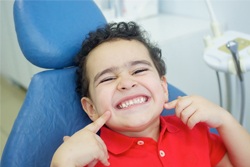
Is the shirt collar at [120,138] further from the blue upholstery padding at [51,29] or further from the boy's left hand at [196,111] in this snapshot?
the blue upholstery padding at [51,29]

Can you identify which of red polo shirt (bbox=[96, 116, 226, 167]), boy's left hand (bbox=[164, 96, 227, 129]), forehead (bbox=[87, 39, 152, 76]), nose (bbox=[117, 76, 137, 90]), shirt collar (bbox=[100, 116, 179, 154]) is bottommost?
red polo shirt (bbox=[96, 116, 226, 167])

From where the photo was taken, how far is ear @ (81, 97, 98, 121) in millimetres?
982

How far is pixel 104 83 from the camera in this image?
92cm

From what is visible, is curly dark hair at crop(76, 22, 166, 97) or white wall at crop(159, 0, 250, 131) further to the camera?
white wall at crop(159, 0, 250, 131)

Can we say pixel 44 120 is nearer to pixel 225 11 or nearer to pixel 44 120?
pixel 44 120

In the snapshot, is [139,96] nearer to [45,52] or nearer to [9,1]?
[45,52]

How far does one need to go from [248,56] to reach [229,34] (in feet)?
0.80

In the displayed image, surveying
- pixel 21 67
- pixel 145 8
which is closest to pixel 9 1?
pixel 21 67

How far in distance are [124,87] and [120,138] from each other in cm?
17

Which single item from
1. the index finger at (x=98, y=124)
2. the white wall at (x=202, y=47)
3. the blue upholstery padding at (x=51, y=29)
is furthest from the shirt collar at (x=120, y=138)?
the white wall at (x=202, y=47)

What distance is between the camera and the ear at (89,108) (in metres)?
0.98

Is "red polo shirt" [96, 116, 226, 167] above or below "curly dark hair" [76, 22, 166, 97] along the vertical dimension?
below

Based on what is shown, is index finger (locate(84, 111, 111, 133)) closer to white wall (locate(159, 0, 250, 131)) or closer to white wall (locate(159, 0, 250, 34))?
white wall (locate(159, 0, 250, 131))

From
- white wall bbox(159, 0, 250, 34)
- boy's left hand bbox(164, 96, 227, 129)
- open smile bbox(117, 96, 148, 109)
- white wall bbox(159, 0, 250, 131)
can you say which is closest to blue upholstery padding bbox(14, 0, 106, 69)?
open smile bbox(117, 96, 148, 109)
